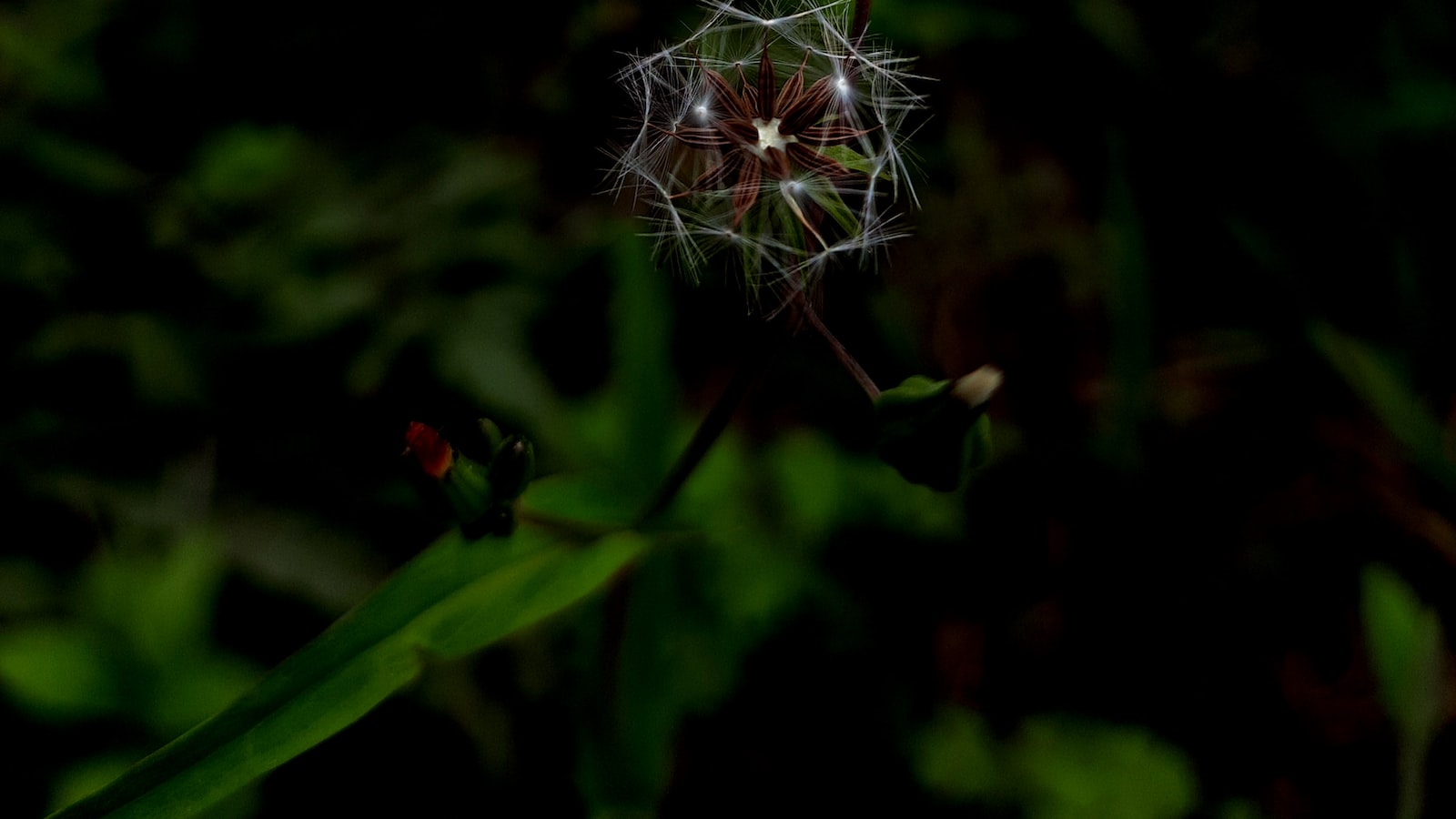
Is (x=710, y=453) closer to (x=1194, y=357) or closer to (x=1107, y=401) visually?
(x=1107, y=401)

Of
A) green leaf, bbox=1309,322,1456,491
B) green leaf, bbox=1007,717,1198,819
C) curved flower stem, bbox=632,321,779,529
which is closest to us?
curved flower stem, bbox=632,321,779,529

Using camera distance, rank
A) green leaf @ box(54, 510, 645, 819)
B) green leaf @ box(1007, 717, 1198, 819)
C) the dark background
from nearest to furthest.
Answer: green leaf @ box(54, 510, 645, 819) < green leaf @ box(1007, 717, 1198, 819) < the dark background

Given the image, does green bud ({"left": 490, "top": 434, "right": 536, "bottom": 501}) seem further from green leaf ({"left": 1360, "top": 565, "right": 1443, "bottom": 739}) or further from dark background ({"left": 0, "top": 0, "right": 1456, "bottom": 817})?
green leaf ({"left": 1360, "top": 565, "right": 1443, "bottom": 739})

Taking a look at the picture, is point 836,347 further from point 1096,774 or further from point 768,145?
point 1096,774

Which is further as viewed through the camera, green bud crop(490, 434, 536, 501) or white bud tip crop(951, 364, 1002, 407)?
green bud crop(490, 434, 536, 501)

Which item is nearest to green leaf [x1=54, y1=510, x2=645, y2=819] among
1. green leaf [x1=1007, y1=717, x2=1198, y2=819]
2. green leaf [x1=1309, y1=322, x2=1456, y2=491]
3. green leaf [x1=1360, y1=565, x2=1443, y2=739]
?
green leaf [x1=1007, y1=717, x2=1198, y2=819]
